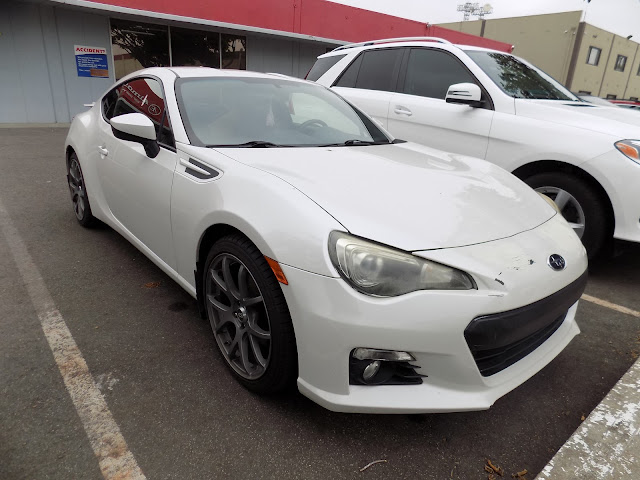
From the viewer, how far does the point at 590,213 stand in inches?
132

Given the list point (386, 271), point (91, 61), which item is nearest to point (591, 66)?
point (91, 61)

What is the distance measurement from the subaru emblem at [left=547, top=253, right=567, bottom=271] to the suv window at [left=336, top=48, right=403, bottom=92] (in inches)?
129

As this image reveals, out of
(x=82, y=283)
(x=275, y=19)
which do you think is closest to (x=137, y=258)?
(x=82, y=283)

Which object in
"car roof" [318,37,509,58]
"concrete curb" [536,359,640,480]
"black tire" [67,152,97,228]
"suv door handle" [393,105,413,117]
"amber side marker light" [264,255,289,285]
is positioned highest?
"car roof" [318,37,509,58]

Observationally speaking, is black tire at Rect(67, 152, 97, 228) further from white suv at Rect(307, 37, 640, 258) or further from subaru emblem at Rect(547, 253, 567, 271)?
subaru emblem at Rect(547, 253, 567, 271)

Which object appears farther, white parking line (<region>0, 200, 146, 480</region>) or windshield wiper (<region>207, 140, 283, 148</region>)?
Result: windshield wiper (<region>207, 140, 283, 148</region>)

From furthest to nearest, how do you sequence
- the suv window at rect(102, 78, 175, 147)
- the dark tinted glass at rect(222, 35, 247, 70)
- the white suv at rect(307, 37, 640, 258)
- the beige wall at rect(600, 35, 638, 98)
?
the beige wall at rect(600, 35, 638, 98) → the dark tinted glass at rect(222, 35, 247, 70) → the white suv at rect(307, 37, 640, 258) → the suv window at rect(102, 78, 175, 147)

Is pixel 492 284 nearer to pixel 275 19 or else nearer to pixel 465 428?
pixel 465 428

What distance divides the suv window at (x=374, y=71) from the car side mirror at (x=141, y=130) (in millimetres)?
2951

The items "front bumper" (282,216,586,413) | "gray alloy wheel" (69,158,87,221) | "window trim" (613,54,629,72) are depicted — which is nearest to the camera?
"front bumper" (282,216,586,413)

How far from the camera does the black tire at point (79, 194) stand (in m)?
3.83

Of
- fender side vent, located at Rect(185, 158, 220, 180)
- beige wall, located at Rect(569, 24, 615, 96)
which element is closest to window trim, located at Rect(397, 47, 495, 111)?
fender side vent, located at Rect(185, 158, 220, 180)

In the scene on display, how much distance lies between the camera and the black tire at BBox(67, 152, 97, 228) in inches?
151

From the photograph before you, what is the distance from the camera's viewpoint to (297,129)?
2734 millimetres
